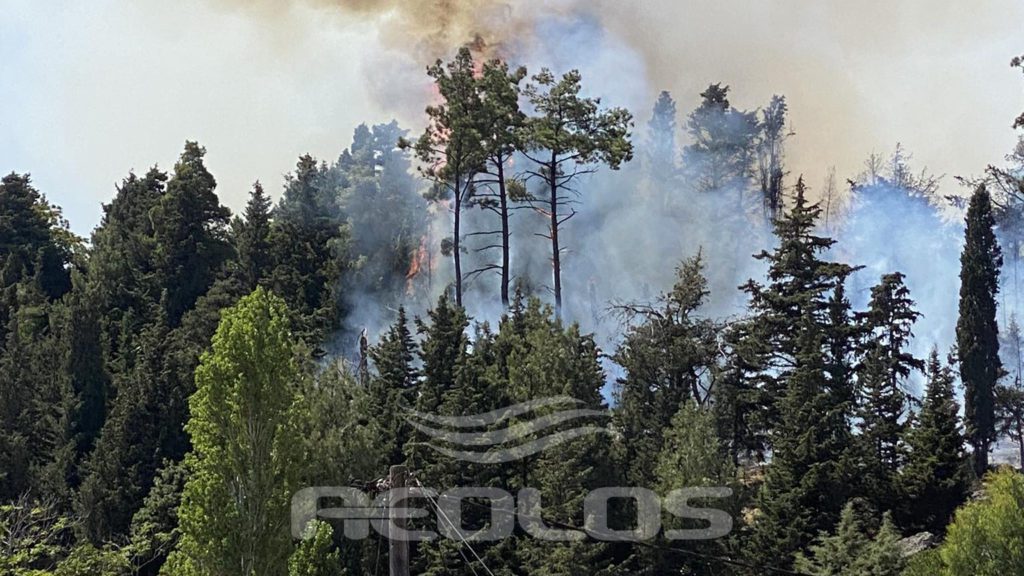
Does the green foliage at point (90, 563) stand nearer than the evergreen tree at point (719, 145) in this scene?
Yes

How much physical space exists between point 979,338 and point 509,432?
16.1 meters

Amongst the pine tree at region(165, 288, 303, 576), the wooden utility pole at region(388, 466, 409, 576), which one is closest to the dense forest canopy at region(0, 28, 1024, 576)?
the pine tree at region(165, 288, 303, 576)

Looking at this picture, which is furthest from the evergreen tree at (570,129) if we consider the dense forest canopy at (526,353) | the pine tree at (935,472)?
the pine tree at (935,472)

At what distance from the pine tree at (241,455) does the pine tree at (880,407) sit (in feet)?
43.6

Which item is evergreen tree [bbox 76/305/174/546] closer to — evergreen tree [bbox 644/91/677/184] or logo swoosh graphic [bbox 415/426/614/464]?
logo swoosh graphic [bbox 415/426/614/464]

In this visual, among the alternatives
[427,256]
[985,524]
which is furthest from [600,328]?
[985,524]

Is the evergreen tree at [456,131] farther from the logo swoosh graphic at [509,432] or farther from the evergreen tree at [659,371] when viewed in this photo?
the logo swoosh graphic at [509,432]

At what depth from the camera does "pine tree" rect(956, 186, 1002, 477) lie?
3048 cm

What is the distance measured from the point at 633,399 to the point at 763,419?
4087 millimetres

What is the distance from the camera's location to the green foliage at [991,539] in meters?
16.5

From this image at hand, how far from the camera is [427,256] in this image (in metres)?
42.6

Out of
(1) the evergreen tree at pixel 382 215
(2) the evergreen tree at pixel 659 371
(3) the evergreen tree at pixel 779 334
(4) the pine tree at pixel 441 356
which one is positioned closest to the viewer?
(2) the evergreen tree at pixel 659 371

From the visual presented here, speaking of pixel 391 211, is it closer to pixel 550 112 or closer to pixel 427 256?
pixel 427 256

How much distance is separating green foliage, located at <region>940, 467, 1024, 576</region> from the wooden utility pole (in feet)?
32.0
